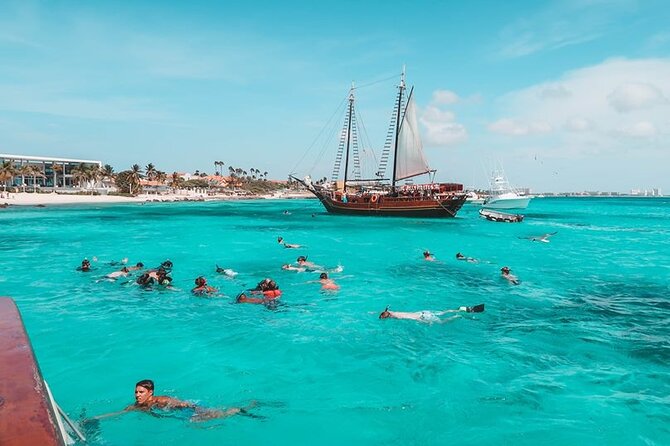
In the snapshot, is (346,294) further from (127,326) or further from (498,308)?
(127,326)

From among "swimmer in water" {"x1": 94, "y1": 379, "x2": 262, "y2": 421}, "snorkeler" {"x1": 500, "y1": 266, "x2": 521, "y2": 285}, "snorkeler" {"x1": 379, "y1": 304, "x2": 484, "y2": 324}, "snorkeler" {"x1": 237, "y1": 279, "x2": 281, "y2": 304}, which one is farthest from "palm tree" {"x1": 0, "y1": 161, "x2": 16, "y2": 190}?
"swimmer in water" {"x1": 94, "y1": 379, "x2": 262, "y2": 421}

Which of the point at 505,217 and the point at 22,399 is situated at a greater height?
the point at 22,399

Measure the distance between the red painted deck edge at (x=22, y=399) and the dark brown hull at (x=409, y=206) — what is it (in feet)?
222

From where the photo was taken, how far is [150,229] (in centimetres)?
5269

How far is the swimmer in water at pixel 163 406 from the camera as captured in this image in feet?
30.2

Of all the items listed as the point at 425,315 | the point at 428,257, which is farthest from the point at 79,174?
the point at 425,315

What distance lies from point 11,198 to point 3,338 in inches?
4534

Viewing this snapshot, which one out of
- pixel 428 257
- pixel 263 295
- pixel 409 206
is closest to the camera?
pixel 263 295

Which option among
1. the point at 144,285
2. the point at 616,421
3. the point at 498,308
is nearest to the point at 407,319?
the point at 498,308

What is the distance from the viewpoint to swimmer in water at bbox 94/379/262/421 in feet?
30.2

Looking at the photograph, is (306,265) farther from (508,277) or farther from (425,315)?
(425,315)

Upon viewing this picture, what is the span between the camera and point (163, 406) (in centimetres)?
934

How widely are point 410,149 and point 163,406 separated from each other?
223 ft

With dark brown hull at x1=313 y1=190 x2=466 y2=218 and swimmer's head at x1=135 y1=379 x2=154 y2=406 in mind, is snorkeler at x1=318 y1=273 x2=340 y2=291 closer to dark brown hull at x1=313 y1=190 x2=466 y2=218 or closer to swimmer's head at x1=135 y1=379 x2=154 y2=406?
swimmer's head at x1=135 y1=379 x2=154 y2=406
